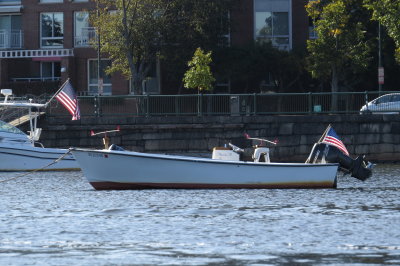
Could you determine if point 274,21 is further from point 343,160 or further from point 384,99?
point 343,160

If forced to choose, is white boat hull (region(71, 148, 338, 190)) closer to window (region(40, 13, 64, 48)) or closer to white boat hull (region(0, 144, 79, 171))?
white boat hull (region(0, 144, 79, 171))

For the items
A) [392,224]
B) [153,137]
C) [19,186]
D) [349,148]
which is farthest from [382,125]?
[392,224]

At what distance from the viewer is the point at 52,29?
7081 centimetres

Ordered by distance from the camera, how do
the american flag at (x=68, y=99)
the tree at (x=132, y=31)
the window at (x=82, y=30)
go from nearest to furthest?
1. the american flag at (x=68, y=99)
2. the tree at (x=132, y=31)
3. the window at (x=82, y=30)

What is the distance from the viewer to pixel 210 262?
19.7m

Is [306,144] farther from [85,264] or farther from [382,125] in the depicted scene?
[85,264]

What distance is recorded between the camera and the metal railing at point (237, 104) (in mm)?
49594

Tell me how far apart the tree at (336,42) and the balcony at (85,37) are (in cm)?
1468

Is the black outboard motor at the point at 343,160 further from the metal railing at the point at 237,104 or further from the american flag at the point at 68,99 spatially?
the metal railing at the point at 237,104

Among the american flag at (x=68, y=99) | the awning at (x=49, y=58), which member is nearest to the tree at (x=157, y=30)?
the awning at (x=49, y=58)

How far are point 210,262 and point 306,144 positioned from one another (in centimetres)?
2985

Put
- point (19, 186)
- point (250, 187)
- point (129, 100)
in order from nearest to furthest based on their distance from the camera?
1. point (250, 187)
2. point (19, 186)
3. point (129, 100)

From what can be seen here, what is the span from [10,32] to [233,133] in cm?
2596

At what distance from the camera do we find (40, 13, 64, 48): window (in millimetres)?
70750
